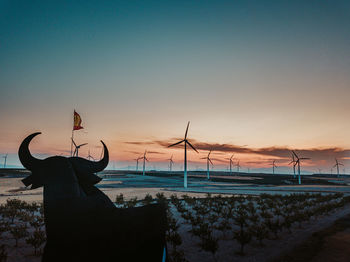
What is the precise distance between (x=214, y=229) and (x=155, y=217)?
441 inches

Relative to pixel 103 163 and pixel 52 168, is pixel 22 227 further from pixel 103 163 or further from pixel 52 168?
pixel 52 168

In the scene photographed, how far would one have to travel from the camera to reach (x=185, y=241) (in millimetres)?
11258

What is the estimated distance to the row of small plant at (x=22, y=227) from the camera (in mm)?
9284

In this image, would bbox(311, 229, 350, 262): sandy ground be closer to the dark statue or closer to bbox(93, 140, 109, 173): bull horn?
the dark statue

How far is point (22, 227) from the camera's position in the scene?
37.5 feet

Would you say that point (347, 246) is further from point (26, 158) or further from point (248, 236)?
point (26, 158)

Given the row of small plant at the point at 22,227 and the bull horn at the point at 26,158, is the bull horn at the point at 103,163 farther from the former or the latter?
the row of small plant at the point at 22,227

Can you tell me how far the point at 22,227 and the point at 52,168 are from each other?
9.89 metres

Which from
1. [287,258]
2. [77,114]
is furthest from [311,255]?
[77,114]

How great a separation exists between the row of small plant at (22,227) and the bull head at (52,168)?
16.7 feet

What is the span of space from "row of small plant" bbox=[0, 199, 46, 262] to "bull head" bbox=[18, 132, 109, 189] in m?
5.08

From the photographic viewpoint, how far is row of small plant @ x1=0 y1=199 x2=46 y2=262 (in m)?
9.28

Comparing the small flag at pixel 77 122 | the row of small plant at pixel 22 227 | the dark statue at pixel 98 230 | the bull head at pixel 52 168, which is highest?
the small flag at pixel 77 122

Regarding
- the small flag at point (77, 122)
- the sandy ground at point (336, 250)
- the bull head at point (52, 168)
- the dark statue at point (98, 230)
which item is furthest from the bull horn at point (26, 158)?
the small flag at point (77, 122)
